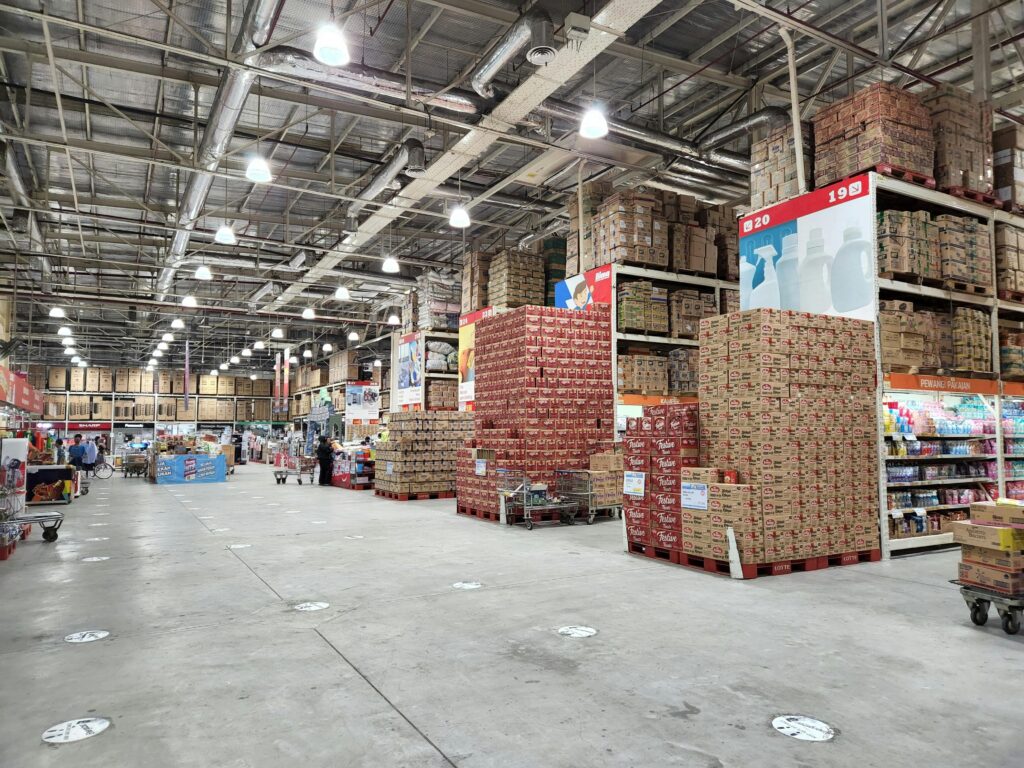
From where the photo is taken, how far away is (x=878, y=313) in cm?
820

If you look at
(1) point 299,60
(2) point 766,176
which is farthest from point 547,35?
(2) point 766,176

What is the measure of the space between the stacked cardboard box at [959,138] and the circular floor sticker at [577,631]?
8.02 m

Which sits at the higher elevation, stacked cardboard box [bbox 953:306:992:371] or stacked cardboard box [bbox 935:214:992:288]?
stacked cardboard box [bbox 935:214:992:288]

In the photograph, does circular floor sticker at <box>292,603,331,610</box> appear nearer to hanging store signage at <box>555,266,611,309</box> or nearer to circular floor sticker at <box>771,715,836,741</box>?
circular floor sticker at <box>771,715,836,741</box>

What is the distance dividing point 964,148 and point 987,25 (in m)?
1.94

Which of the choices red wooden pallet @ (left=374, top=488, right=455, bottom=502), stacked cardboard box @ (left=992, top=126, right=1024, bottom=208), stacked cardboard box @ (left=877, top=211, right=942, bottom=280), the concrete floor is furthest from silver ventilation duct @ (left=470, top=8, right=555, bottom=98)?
red wooden pallet @ (left=374, top=488, right=455, bottom=502)

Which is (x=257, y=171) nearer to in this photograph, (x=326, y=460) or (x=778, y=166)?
(x=778, y=166)

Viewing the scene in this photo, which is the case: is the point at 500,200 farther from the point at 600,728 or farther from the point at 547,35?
the point at 600,728

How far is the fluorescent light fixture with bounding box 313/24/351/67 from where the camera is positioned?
683 cm

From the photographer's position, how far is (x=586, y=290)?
12.7 m

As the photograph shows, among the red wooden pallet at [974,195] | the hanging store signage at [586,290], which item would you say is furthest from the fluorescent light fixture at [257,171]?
the red wooden pallet at [974,195]

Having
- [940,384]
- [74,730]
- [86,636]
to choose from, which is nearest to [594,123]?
[940,384]

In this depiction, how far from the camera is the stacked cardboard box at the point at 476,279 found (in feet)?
54.8

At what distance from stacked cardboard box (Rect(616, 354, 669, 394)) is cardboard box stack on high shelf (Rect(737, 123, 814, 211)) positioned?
3444 millimetres
